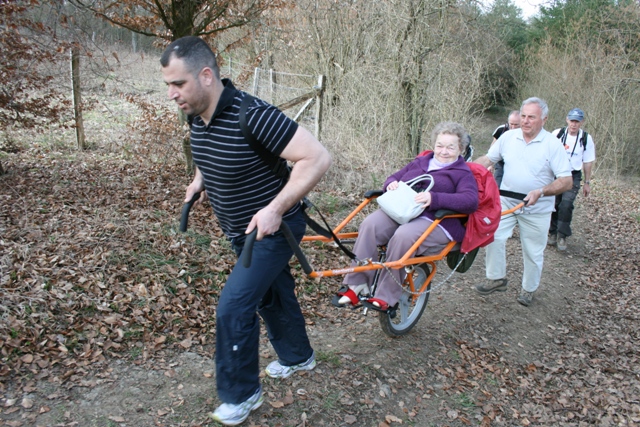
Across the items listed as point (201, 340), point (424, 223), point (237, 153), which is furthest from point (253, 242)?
point (201, 340)

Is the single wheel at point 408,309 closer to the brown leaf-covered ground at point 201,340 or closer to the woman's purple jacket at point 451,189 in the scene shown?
the brown leaf-covered ground at point 201,340

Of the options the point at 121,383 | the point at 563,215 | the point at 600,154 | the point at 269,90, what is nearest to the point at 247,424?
the point at 121,383

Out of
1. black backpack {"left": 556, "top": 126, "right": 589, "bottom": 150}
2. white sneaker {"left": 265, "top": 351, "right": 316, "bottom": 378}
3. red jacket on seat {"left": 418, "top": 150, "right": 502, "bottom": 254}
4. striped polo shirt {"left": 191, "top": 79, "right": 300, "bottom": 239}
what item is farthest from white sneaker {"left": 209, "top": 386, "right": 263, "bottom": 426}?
black backpack {"left": 556, "top": 126, "right": 589, "bottom": 150}

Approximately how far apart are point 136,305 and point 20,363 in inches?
40.0

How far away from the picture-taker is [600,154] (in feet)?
57.2

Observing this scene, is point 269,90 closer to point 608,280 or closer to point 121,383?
point 608,280

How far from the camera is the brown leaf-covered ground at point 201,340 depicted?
351 cm

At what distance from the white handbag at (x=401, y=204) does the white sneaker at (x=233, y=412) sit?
1.72 m

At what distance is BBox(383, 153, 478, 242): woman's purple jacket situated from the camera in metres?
4.00

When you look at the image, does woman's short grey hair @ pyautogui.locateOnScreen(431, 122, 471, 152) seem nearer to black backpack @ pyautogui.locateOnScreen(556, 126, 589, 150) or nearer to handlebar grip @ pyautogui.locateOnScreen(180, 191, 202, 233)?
handlebar grip @ pyautogui.locateOnScreen(180, 191, 202, 233)

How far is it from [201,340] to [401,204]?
6.61 ft

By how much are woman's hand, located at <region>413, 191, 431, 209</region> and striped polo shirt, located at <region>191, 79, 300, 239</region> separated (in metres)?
1.40

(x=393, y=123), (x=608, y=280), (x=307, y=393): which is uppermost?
(x=393, y=123)

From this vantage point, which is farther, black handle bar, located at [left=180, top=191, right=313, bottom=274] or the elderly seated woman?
the elderly seated woman
